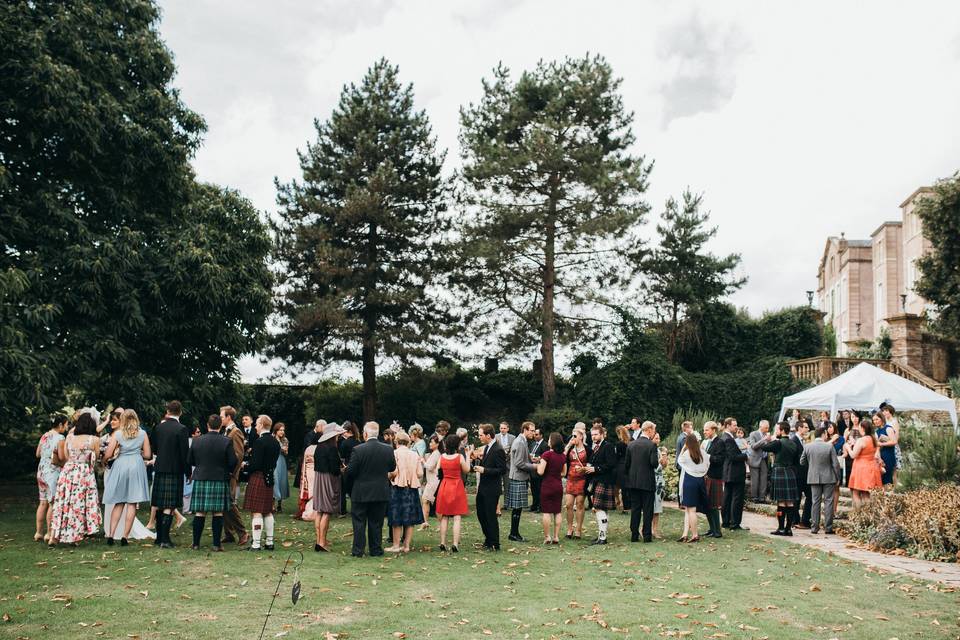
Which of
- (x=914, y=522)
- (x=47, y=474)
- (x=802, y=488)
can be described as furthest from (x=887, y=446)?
(x=47, y=474)

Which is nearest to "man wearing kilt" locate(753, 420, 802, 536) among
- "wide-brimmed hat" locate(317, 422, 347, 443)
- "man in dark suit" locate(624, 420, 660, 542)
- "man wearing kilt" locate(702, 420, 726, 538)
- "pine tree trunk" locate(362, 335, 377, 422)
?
"man wearing kilt" locate(702, 420, 726, 538)

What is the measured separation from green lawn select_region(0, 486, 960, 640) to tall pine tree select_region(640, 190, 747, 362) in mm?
24496

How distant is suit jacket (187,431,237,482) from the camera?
10812 millimetres

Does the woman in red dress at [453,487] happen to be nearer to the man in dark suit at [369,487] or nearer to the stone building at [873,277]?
the man in dark suit at [369,487]

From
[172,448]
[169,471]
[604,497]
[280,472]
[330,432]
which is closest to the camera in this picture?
[169,471]

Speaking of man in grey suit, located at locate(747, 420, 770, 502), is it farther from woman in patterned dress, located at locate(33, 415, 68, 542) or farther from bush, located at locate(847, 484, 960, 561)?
woman in patterned dress, located at locate(33, 415, 68, 542)

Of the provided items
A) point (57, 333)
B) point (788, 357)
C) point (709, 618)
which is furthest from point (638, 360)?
point (709, 618)

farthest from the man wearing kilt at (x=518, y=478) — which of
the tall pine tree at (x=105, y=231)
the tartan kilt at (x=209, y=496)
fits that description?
the tall pine tree at (x=105, y=231)

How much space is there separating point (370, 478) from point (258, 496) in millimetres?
1571

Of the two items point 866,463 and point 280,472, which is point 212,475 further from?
point 866,463

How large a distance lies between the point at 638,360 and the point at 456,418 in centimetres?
791

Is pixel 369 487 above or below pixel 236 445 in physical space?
below

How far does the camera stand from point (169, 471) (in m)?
11.0

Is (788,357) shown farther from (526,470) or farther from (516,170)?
(526,470)
